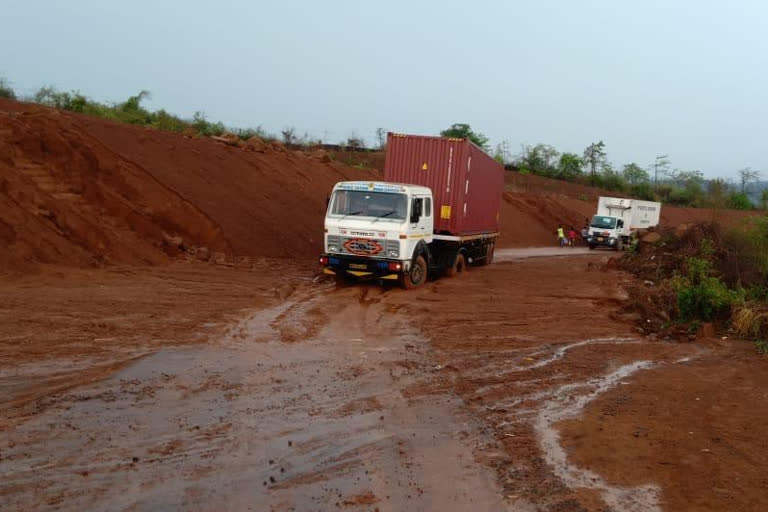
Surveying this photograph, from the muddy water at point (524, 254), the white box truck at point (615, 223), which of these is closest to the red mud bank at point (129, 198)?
the muddy water at point (524, 254)

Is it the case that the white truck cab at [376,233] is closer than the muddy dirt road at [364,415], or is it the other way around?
the muddy dirt road at [364,415]

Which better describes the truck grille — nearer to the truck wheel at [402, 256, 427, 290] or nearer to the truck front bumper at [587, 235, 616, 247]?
the truck wheel at [402, 256, 427, 290]

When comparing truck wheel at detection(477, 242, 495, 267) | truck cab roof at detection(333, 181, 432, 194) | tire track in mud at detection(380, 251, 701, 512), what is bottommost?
tire track in mud at detection(380, 251, 701, 512)

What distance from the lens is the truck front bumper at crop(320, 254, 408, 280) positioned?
15688mm

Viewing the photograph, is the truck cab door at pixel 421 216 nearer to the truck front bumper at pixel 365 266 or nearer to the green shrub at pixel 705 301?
the truck front bumper at pixel 365 266

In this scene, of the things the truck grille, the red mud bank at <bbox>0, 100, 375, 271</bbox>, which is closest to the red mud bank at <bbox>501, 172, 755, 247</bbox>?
the red mud bank at <bbox>0, 100, 375, 271</bbox>

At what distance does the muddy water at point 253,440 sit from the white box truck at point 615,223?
1202 inches

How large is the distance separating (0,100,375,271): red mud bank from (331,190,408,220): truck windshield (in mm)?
5151

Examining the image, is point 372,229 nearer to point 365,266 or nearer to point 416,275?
point 365,266

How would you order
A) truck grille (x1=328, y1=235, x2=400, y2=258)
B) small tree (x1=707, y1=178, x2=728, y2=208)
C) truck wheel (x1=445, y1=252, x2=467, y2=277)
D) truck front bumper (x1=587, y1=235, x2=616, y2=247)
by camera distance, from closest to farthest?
truck grille (x1=328, y1=235, x2=400, y2=258) → truck wheel (x1=445, y1=252, x2=467, y2=277) → small tree (x1=707, y1=178, x2=728, y2=208) → truck front bumper (x1=587, y1=235, x2=616, y2=247)

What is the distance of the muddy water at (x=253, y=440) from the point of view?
5.11 metres

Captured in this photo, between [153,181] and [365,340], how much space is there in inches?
488

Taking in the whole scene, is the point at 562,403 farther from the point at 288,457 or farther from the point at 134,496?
the point at 134,496

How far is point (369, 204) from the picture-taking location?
16.2 meters
